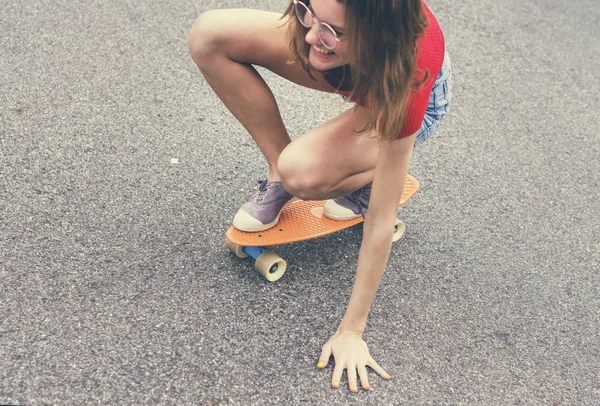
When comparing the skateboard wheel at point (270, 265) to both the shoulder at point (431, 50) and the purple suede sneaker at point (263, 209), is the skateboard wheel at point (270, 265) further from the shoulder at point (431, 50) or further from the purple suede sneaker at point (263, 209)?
the shoulder at point (431, 50)

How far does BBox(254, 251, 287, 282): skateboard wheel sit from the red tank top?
64 centimetres

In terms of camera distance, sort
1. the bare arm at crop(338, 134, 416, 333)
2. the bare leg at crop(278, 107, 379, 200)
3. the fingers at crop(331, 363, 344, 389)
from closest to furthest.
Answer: the bare arm at crop(338, 134, 416, 333) → the fingers at crop(331, 363, 344, 389) → the bare leg at crop(278, 107, 379, 200)

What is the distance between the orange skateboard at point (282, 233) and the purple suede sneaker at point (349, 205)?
21mm

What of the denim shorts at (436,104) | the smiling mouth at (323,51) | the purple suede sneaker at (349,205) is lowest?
the purple suede sneaker at (349,205)

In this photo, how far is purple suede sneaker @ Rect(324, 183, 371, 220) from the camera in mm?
2701

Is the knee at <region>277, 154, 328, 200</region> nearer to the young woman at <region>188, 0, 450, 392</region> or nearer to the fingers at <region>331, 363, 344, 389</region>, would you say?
the young woman at <region>188, 0, 450, 392</region>

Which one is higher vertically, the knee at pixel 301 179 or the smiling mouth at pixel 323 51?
the smiling mouth at pixel 323 51

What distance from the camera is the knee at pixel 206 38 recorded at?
99.0 inches

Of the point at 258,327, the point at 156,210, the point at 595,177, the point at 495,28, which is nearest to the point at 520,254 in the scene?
the point at 595,177

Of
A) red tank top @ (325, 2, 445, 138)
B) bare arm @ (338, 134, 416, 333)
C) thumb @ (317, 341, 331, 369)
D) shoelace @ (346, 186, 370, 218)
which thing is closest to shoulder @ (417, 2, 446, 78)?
red tank top @ (325, 2, 445, 138)

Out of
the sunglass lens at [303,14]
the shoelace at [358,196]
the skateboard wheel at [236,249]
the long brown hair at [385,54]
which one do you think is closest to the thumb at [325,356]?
the skateboard wheel at [236,249]

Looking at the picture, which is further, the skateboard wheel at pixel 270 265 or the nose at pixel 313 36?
the skateboard wheel at pixel 270 265

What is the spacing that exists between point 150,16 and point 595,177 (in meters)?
2.45

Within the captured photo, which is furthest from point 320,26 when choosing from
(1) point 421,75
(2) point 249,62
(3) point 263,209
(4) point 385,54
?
(3) point 263,209
